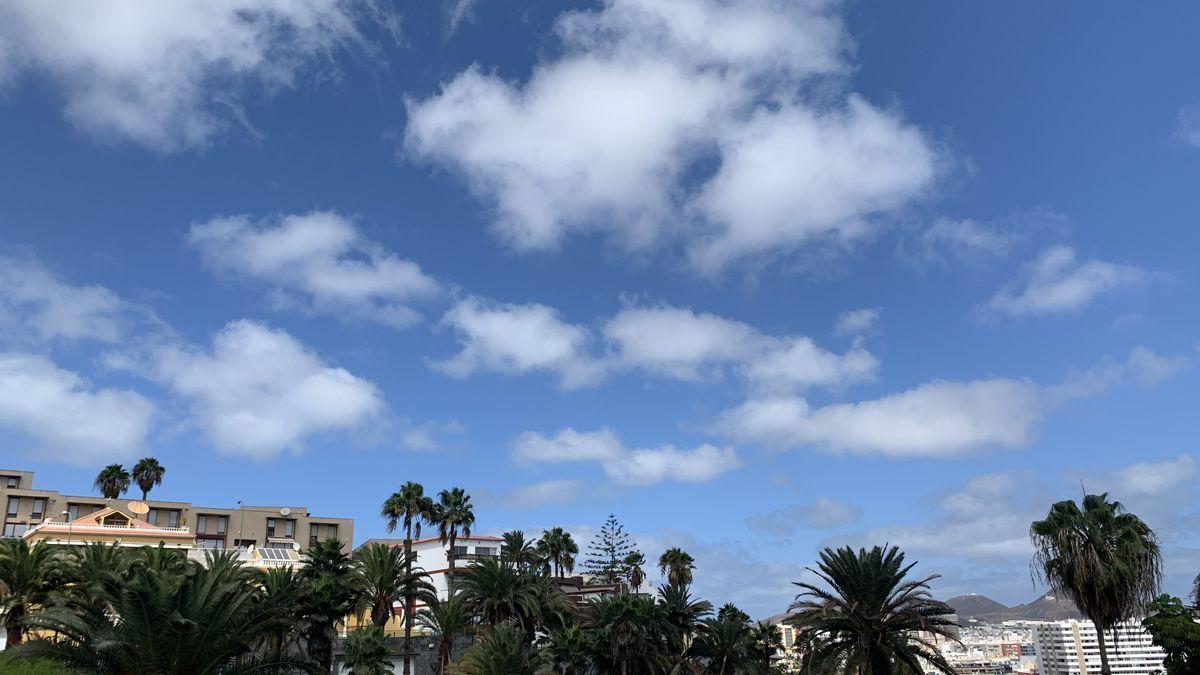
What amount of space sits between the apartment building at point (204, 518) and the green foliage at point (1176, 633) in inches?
3268

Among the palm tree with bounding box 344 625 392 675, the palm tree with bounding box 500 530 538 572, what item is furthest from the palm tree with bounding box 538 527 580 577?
the palm tree with bounding box 344 625 392 675

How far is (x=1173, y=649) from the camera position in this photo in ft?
116

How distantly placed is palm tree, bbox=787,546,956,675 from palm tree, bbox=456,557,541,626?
28011mm

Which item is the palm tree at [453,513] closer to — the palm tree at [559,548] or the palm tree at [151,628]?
the palm tree at [559,548]

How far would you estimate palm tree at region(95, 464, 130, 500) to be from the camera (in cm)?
9938

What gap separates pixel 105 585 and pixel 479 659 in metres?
26.2

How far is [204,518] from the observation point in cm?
10756

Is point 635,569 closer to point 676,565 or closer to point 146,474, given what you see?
point 676,565


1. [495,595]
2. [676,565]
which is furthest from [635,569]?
[495,595]

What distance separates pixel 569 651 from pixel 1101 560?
3269 centimetres

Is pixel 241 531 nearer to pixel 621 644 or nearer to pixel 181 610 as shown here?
pixel 621 644

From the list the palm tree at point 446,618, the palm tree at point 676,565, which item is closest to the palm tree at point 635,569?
the palm tree at point 676,565

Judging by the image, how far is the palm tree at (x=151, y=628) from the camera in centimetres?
2571

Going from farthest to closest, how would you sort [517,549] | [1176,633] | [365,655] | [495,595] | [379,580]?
1. [517,549]
2. [495,595]
3. [379,580]
4. [365,655]
5. [1176,633]
